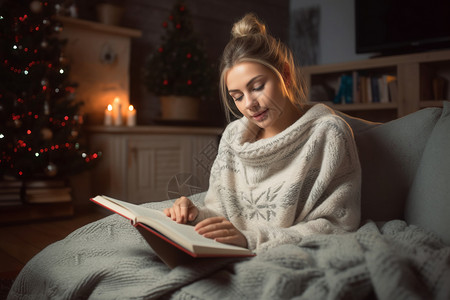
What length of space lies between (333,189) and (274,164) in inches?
6.6

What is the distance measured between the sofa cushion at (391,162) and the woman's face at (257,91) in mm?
260

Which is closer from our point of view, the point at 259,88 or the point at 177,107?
the point at 259,88

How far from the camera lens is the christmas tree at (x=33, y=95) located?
2.43 m

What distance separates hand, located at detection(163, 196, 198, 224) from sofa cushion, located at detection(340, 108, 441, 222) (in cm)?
45

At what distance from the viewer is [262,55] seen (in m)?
1.08

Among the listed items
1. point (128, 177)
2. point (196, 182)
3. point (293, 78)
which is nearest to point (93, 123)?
point (128, 177)

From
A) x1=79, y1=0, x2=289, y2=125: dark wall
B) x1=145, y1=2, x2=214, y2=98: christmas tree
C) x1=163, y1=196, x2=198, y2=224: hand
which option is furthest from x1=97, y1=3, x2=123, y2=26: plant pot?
x1=163, y1=196, x2=198, y2=224: hand

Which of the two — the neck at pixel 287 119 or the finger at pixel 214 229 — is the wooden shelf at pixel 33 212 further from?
the finger at pixel 214 229

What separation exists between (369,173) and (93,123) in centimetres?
265

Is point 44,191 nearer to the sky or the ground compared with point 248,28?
nearer to the ground

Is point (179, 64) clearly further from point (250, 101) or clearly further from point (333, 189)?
point (333, 189)

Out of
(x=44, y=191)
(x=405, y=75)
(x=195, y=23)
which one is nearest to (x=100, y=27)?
(x=195, y=23)

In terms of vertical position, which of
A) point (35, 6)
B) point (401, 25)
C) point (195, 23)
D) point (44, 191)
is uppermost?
point (195, 23)

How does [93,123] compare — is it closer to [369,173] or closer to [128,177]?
[128,177]
